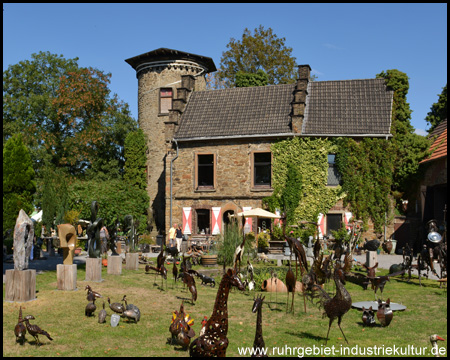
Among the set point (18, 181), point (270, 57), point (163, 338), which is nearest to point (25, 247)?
point (163, 338)

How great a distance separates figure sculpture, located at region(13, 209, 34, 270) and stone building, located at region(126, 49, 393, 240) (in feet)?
50.0

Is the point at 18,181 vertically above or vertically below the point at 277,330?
above

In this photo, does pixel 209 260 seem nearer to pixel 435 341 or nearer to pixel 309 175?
pixel 309 175

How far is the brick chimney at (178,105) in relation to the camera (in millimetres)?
26812

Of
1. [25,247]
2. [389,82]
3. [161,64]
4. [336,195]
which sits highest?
[161,64]

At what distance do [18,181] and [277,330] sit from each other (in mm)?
15068

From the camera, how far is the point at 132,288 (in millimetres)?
12500

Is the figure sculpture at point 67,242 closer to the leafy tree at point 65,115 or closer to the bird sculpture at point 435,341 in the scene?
the bird sculpture at point 435,341

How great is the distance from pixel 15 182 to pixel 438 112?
24.1 m

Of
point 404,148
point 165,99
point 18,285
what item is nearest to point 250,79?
point 165,99

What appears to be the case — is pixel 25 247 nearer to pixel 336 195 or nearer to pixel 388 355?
pixel 388 355

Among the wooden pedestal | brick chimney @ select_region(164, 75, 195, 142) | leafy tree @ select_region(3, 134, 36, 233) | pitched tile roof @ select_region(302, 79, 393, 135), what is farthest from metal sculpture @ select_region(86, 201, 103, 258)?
pitched tile roof @ select_region(302, 79, 393, 135)

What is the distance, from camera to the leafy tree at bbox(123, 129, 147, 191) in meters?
30.2

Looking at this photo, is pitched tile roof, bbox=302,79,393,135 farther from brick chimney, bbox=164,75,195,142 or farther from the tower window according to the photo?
the tower window
